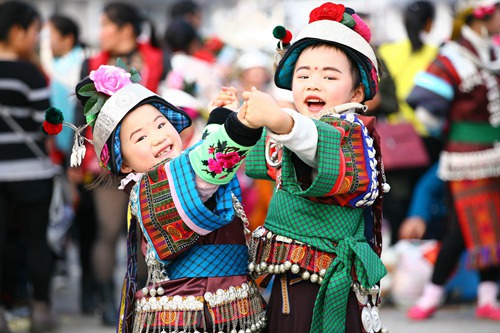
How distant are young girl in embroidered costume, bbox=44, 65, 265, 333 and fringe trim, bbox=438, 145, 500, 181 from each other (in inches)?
124

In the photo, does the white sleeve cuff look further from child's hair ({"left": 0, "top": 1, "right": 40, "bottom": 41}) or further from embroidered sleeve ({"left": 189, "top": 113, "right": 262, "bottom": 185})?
child's hair ({"left": 0, "top": 1, "right": 40, "bottom": 41})

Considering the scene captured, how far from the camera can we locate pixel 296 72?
3148mm

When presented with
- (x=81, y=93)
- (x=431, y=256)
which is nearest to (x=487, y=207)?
(x=431, y=256)

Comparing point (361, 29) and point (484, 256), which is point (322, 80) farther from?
point (484, 256)

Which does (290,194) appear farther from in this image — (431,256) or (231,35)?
(231,35)

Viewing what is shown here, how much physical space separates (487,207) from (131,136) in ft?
11.6

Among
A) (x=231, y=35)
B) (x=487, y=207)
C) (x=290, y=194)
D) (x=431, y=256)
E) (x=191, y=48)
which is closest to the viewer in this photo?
(x=290, y=194)

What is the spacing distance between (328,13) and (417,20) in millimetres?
4569

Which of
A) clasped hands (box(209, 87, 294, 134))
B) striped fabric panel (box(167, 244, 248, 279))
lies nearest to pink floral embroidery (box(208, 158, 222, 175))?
clasped hands (box(209, 87, 294, 134))

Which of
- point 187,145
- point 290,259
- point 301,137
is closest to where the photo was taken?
point 301,137

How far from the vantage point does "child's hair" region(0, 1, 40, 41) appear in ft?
18.9

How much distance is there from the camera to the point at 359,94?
3.20m

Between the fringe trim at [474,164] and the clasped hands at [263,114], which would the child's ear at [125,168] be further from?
the fringe trim at [474,164]

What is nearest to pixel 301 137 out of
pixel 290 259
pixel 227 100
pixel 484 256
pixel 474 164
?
pixel 290 259
